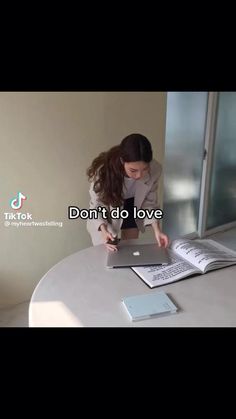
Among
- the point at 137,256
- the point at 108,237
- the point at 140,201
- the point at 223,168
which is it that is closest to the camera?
the point at 137,256

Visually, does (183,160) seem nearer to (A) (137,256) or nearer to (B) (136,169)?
(B) (136,169)

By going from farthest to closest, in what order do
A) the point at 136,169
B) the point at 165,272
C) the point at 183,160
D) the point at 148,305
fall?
the point at 183,160 < the point at 136,169 < the point at 165,272 < the point at 148,305

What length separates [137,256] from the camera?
1.23 meters

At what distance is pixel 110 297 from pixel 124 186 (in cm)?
81

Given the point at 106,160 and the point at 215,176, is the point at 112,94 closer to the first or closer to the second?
the point at 106,160

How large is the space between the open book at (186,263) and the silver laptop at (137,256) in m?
0.02

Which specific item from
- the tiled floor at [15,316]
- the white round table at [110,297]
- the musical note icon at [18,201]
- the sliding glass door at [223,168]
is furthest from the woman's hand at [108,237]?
the sliding glass door at [223,168]

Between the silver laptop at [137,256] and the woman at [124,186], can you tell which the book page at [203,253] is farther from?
the woman at [124,186]

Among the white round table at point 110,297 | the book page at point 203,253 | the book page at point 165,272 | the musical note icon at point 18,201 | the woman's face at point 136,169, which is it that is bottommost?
the white round table at point 110,297

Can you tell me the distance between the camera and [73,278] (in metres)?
1.08

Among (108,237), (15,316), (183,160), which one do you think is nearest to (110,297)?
(108,237)

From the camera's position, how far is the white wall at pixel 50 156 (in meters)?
1.69
